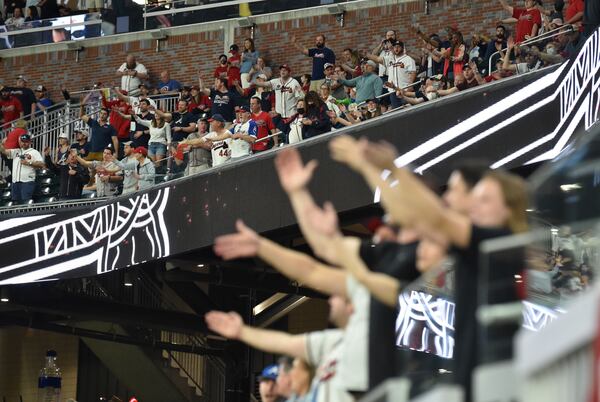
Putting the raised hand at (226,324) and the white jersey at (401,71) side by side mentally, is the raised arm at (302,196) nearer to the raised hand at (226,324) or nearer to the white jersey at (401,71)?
the raised hand at (226,324)

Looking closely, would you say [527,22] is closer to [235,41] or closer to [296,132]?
[296,132]

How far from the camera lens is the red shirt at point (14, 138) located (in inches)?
836

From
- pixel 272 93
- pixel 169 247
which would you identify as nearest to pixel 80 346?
pixel 272 93

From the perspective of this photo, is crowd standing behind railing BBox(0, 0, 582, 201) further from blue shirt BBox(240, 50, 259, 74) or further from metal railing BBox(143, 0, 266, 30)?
metal railing BBox(143, 0, 266, 30)

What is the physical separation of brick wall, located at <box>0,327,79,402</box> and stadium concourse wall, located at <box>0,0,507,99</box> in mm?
4770

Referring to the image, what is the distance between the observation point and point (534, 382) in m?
3.72

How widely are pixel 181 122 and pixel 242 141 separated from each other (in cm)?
331

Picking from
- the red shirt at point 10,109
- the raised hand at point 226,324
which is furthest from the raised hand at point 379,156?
the red shirt at point 10,109

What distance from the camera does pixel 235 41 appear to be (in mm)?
23969

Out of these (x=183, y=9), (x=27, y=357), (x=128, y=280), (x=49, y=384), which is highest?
(x=183, y=9)

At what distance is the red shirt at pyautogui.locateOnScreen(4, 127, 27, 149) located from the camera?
836 inches

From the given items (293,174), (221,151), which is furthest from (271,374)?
(221,151)

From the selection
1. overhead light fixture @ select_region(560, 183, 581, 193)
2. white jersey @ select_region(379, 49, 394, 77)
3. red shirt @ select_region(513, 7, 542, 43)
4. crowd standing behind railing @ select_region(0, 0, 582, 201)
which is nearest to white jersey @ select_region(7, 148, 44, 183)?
crowd standing behind railing @ select_region(0, 0, 582, 201)

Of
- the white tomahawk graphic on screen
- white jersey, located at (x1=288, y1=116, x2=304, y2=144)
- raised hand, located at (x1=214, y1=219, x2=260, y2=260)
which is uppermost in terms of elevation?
raised hand, located at (x1=214, y1=219, x2=260, y2=260)
